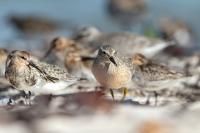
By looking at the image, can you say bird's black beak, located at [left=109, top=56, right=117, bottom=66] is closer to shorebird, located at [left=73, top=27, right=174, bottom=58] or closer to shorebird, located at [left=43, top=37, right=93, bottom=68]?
shorebird, located at [left=43, top=37, right=93, bottom=68]

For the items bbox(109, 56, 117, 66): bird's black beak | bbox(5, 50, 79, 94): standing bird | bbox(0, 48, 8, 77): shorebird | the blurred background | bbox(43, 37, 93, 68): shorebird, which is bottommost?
bbox(5, 50, 79, 94): standing bird

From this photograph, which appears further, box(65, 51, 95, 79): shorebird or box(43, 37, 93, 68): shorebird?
box(43, 37, 93, 68): shorebird

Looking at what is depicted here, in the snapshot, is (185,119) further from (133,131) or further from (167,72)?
(167,72)

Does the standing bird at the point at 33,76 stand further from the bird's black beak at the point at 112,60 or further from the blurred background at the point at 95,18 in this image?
the blurred background at the point at 95,18

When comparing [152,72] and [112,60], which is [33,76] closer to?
[112,60]

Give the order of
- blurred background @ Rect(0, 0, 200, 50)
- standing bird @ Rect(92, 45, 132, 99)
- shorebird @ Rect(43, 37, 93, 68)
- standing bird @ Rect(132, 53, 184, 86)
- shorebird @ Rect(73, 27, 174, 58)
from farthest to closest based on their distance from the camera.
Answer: blurred background @ Rect(0, 0, 200, 50) < shorebird @ Rect(73, 27, 174, 58) < shorebird @ Rect(43, 37, 93, 68) < standing bird @ Rect(132, 53, 184, 86) < standing bird @ Rect(92, 45, 132, 99)

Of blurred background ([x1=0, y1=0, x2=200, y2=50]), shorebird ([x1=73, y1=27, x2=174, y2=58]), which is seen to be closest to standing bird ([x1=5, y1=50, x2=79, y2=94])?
shorebird ([x1=73, y1=27, x2=174, y2=58])

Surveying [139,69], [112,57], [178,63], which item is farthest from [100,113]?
[178,63]

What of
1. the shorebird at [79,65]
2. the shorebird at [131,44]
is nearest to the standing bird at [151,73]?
the shorebird at [79,65]
